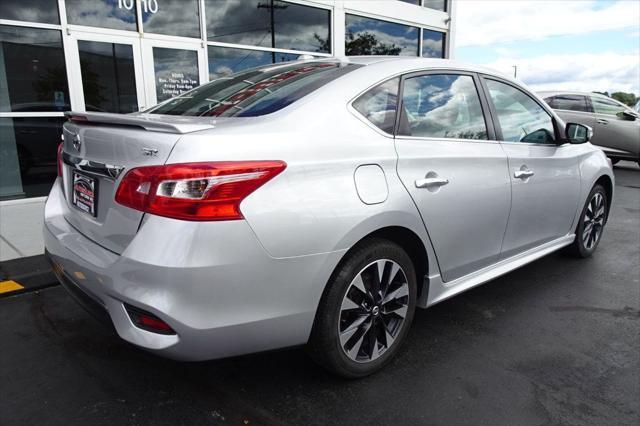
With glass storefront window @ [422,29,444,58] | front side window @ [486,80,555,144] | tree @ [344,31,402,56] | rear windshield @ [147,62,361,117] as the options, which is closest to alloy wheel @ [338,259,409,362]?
rear windshield @ [147,62,361,117]

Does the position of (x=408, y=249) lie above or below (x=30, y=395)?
above

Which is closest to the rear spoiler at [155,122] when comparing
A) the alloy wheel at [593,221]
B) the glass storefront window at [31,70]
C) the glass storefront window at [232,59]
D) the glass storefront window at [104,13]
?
the alloy wheel at [593,221]

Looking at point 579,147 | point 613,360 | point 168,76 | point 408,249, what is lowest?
point 613,360

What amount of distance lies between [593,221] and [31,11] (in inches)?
278

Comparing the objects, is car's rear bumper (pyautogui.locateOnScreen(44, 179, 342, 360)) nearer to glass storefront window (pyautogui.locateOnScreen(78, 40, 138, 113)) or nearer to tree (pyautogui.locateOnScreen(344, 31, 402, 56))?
glass storefront window (pyautogui.locateOnScreen(78, 40, 138, 113))

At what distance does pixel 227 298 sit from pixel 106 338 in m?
1.45

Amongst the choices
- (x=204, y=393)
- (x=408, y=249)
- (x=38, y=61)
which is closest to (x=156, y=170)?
(x=204, y=393)

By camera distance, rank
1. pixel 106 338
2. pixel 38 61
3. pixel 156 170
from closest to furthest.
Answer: pixel 156 170
pixel 106 338
pixel 38 61

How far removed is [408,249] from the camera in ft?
8.76

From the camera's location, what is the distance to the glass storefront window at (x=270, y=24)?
8.10 meters

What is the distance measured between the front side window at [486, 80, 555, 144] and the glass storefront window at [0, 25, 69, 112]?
582 centimetres

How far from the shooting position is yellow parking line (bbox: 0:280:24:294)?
3.67m

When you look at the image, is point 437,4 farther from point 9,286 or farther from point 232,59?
point 9,286

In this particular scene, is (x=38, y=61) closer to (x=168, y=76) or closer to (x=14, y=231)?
(x=168, y=76)
